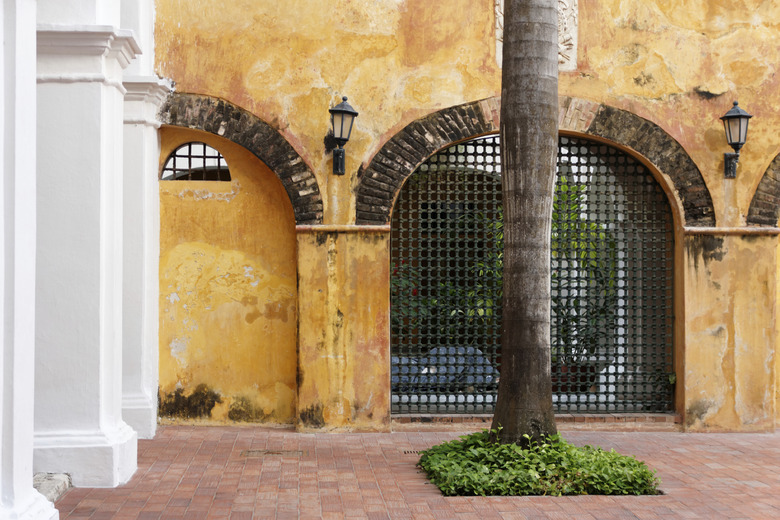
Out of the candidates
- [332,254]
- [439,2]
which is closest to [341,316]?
[332,254]

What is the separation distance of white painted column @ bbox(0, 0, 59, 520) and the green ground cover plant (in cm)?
312

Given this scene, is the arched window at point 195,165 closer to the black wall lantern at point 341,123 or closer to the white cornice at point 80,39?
the black wall lantern at point 341,123

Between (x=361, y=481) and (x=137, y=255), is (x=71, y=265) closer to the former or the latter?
(x=137, y=255)

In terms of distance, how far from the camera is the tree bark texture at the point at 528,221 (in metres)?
6.90

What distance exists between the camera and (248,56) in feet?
30.9

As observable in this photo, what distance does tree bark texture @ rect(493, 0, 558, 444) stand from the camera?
6.90 meters

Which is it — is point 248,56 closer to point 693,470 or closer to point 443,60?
point 443,60

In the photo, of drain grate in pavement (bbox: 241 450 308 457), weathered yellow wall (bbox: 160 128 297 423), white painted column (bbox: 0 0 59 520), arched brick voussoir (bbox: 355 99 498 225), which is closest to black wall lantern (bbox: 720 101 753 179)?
arched brick voussoir (bbox: 355 99 498 225)

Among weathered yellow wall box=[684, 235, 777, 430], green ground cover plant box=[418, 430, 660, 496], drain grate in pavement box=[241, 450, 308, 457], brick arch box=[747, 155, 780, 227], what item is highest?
brick arch box=[747, 155, 780, 227]

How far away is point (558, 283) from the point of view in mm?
9953

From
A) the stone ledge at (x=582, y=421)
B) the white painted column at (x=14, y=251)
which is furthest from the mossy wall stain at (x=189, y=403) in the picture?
the white painted column at (x=14, y=251)

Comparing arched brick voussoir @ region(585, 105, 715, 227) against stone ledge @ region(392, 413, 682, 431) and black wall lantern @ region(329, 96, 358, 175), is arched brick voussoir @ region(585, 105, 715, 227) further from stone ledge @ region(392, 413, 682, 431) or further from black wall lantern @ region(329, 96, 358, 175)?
black wall lantern @ region(329, 96, 358, 175)

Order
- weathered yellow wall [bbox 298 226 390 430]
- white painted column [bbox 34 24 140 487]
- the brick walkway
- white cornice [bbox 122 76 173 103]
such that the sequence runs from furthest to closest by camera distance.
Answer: weathered yellow wall [bbox 298 226 390 430] → white cornice [bbox 122 76 173 103] → white painted column [bbox 34 24 140 487] → the brick walkway

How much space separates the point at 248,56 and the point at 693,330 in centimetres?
588
